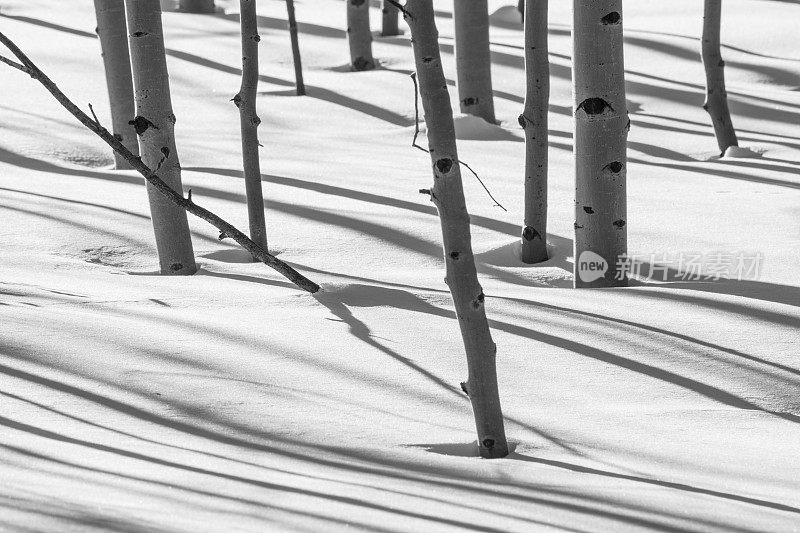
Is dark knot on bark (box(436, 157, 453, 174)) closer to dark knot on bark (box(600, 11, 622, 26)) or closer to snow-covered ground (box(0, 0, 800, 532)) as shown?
snow-covered ground (box(0, 0, 800, 532))

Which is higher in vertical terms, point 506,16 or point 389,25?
point 506,16

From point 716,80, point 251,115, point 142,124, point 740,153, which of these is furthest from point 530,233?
point 716,80

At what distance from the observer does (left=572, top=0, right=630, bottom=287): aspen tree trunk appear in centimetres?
460

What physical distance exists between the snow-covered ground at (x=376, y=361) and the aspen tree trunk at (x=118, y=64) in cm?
50

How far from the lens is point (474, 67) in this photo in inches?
412

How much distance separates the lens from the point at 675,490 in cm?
262

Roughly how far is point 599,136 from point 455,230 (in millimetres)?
2175

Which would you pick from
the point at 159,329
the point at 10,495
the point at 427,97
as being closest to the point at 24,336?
the point at 159,329

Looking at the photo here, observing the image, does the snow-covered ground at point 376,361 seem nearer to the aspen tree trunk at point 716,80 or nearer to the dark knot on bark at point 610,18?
the aspen tree trunk at point 716,80

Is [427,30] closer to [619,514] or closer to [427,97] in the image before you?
[427,97]

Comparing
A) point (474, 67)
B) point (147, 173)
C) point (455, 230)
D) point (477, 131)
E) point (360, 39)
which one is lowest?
point (477, 131)

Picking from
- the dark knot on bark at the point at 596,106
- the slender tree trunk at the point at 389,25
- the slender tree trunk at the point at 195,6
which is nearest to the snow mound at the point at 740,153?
the dark knot on bark at the point at 596,106

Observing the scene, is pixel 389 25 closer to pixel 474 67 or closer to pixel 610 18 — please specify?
pixel 474 67

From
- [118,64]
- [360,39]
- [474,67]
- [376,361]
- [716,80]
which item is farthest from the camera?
[360,39]
